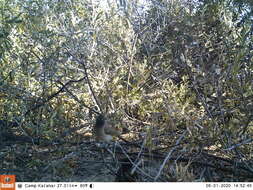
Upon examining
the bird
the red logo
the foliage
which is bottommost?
the red logo

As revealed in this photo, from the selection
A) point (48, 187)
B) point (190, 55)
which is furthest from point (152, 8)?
point (48, 187)

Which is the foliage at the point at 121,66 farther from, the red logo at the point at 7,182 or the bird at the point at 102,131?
the bird at the point at 102,131

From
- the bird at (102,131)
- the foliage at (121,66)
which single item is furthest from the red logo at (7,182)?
the bird at (102,131)

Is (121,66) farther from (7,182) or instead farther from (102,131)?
(7,182)

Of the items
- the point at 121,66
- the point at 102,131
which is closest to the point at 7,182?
the point at 102,131

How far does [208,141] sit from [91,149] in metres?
1.06

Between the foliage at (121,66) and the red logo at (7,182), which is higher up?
the foliage at (121,66)

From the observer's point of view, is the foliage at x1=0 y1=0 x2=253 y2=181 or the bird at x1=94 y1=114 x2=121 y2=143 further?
the foliage at x1=0 y1=0 x2=253 y2=181

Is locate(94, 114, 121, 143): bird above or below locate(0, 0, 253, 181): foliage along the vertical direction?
below

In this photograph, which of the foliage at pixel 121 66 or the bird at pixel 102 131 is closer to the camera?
the bird at pixel 102 131

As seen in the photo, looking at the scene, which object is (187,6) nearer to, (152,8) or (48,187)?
(152,8)

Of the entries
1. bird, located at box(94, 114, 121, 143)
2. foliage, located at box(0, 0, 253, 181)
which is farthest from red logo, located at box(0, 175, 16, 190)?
bird, located at box(94, 114, 121, 143)

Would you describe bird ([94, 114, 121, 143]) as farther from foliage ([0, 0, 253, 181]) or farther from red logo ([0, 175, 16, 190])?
red logo ([0, 175, 16, 190])

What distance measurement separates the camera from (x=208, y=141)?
2168mm
